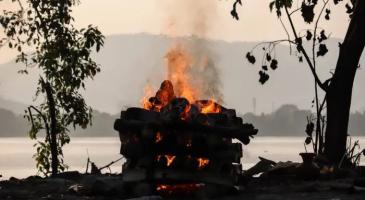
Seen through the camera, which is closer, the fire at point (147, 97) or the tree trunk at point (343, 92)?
the fire at point (147, 97)

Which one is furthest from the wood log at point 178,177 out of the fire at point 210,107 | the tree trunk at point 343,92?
the tree trunk at point 343,92

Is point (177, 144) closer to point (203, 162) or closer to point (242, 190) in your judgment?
point (203, 162)

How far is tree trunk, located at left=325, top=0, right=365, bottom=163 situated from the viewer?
17297 mm

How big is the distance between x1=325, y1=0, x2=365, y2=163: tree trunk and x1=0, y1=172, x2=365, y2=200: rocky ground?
85.6 inches

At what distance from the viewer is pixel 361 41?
17375 millimetres

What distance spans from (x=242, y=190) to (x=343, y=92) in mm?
5025

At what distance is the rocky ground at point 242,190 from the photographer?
12523mm

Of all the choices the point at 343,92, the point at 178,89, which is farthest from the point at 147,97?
the point at 343,92

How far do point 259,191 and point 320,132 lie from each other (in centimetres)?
540

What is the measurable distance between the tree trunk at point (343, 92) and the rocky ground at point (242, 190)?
2175 millimetres

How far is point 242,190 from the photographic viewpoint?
44.5 ft

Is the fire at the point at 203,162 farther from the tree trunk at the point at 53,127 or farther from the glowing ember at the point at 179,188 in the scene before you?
the tree trunk at the point at 53,127

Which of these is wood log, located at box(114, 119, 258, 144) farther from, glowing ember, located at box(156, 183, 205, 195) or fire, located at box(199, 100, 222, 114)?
glowing ember, located at box(156, 183, 205, 195)

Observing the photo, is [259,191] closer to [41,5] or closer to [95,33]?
[95,33]
